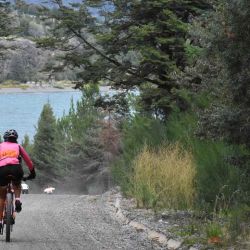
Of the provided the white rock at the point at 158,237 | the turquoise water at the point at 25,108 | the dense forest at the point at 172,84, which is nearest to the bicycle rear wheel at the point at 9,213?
the white rock at the point at 158,237

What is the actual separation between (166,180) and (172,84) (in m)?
8.95

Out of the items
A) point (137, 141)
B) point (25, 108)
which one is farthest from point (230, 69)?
point (25, 108)

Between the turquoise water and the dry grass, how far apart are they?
3753 inches

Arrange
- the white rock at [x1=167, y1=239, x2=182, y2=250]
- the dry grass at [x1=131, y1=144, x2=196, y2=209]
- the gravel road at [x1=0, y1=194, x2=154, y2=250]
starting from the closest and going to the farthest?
the white rock at [x1=167, y1=239, x2=182, y2=250], the gravel road at [x1=0, y1=194, x2=154, y2=250], the dry grass at [x1=131, y1=144, x2=196, y2=209]

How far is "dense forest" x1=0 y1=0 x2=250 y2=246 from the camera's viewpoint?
8859 millimetres

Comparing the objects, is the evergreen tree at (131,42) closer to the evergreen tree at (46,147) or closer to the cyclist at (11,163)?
the cyclist at (11,163)

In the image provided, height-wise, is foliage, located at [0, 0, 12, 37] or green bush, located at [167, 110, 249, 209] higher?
foliage, located at [0, 0, 12, 37]

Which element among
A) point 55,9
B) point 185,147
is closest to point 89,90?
point 55,9

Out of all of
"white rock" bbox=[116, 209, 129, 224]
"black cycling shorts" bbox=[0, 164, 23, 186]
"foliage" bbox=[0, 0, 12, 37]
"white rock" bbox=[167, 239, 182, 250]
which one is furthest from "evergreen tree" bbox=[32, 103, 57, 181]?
"white rock" bbox=[167, 239, 182, 250]

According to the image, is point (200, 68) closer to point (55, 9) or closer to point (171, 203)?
point (171, 203)

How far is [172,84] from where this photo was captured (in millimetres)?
22047

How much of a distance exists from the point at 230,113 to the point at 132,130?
13397mm

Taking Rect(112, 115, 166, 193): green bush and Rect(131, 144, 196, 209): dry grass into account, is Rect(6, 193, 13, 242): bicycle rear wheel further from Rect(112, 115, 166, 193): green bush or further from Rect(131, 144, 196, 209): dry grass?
Rect(112, 115, 166, 193): green bush

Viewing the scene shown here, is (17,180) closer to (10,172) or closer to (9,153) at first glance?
(10,172)
